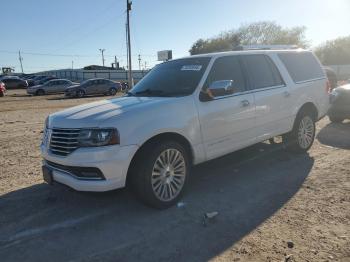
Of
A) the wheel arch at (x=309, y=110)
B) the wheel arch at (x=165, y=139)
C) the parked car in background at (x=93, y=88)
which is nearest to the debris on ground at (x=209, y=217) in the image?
the wheel arch at (x=165, y=139)

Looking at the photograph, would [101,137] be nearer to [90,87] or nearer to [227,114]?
[227,114]

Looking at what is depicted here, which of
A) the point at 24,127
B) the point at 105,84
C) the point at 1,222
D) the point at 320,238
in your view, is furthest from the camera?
the point at 105,84

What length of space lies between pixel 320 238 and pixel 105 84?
98.7 feet

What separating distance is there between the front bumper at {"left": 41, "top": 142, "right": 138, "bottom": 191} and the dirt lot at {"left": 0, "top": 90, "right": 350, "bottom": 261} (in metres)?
0.18

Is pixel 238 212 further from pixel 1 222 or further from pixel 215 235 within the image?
pixel 1 222

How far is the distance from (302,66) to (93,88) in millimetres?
26204

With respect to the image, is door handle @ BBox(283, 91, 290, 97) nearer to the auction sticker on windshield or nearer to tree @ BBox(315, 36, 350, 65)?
the auction sticker on windshield

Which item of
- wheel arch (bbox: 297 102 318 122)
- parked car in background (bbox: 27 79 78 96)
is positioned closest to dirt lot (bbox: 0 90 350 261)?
wheel arch (bbox: 297 102 318 122)

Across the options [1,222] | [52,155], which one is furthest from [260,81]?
[1,222]

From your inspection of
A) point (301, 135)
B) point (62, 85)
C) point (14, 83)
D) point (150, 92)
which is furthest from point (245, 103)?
point (14, 83)

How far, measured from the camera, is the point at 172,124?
4676 mm

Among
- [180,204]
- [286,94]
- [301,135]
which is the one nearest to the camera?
[180,204]

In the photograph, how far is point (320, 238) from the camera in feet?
12.7

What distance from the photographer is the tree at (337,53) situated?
241 ft
